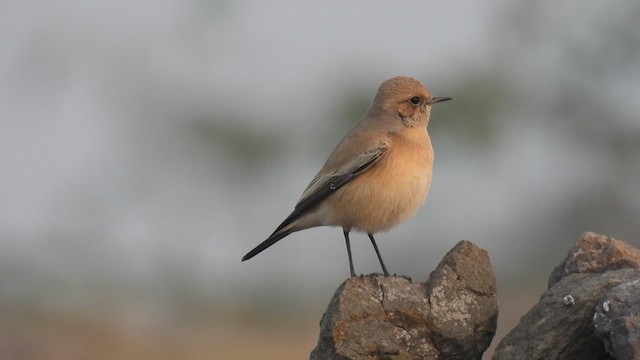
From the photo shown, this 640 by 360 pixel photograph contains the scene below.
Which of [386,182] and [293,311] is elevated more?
[293,311]

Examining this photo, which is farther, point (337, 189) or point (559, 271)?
point (337, 189)

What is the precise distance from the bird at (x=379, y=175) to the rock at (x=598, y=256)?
2180 millimetres

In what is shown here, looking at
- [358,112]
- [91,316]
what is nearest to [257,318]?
[91,316]

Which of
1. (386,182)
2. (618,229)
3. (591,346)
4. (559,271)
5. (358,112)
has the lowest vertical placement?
(591,346)

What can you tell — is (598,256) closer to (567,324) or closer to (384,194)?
(567,324)

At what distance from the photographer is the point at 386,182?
11.1 m

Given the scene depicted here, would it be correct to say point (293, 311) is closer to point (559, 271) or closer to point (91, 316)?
point (91, 316)

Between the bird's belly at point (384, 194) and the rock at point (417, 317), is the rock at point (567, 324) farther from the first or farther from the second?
the bird's belly at point (384, 194)

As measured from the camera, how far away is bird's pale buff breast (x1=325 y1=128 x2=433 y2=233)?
1110 cm

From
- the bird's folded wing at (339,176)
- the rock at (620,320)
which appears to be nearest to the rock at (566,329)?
the rock at (620,320)

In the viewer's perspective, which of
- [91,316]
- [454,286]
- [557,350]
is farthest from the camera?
[91,316]

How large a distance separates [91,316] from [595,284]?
15201 millimetres

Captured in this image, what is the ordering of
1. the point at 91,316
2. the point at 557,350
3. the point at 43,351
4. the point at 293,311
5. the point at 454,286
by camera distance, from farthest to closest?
the point at 293,311 < the point at 91,316 < the point at 43,351 < the point at 454,286 < the point at 557,350

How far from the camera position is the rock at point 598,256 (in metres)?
9.07
